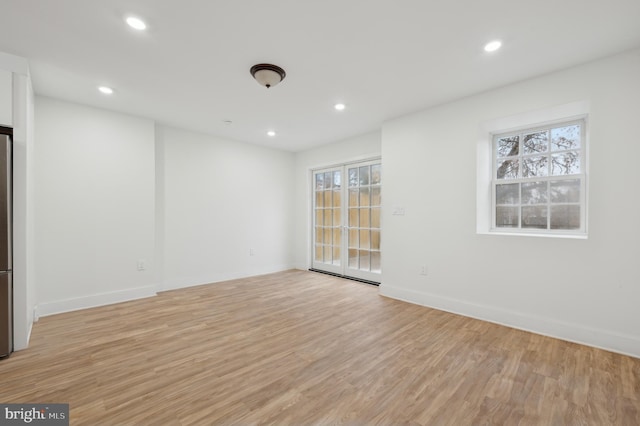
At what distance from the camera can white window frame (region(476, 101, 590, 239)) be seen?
2.65 meters

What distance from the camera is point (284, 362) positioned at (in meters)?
2.17

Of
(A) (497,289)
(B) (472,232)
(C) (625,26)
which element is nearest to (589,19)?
(C) (625,26)

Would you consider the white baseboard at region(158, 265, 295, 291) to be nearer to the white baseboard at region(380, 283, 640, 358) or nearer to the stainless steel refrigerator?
the stainless steel refrigerator

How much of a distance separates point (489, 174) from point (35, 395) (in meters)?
4.58

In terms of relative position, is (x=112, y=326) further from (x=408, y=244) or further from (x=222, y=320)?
(x=408, y=244)

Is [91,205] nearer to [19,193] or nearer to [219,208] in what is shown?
[19,193]

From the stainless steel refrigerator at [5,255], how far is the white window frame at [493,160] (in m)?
4.67

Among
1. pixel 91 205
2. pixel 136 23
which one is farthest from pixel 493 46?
pixel 91 205

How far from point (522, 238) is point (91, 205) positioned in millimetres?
5226

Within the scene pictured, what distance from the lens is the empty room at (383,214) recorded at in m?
1.83

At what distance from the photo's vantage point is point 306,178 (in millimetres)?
5871

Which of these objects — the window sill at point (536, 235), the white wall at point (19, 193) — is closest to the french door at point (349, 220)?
the window sill at point (536, 235)

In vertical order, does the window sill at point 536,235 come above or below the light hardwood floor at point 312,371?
above

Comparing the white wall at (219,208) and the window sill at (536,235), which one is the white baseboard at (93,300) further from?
the window sill at (536,235)
